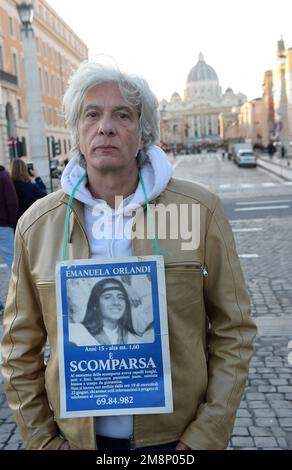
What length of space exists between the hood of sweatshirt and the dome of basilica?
19068cm


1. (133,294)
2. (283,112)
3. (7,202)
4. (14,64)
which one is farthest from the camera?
(14,64)

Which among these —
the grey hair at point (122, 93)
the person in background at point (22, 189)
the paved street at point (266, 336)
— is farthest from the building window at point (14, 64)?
the grey hair at point (122, 93)

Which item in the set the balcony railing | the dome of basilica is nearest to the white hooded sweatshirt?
the balcony railing

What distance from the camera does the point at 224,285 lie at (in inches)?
78.3

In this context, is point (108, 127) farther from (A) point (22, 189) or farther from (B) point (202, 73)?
(B) point (202, 73)

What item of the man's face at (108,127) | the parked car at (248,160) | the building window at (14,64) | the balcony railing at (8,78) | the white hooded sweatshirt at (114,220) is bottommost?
the parked car at (248,160)

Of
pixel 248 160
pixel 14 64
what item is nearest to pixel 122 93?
pixel 248 160

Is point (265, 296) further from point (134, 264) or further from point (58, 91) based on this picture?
point (58, 91)

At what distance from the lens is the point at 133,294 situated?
6.07 ft

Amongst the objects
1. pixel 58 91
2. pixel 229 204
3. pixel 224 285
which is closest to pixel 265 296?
pixel 224 285

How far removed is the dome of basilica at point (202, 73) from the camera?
185 meters

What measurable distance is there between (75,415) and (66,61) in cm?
6354

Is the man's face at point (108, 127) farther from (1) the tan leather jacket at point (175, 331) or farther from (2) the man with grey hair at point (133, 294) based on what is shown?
(1) the tan leather jacket at point (175, 331)

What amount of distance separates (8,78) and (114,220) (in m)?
39.7
